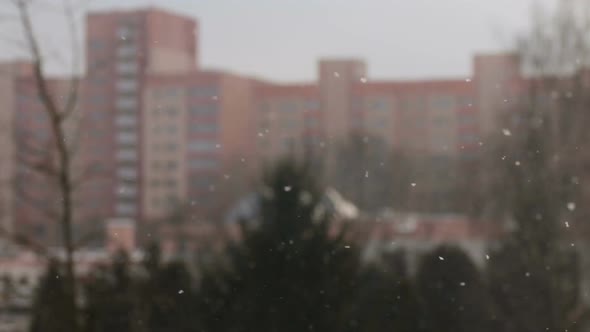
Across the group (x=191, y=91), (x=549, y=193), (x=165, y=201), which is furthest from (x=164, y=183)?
(x=549, y=193)

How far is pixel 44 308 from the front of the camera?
9.41 metres

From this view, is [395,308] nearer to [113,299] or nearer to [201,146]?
[113,299]

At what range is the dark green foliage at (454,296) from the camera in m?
10.2

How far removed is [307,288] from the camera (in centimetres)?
676

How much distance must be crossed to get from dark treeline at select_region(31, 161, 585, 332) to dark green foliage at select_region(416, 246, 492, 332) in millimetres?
15

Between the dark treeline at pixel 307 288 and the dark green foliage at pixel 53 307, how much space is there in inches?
0.8

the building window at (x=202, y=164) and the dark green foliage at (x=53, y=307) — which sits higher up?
the dark green foliage at (x=53, y=307)

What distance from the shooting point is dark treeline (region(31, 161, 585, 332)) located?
6.79m

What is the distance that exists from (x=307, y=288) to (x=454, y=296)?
414 centimetres

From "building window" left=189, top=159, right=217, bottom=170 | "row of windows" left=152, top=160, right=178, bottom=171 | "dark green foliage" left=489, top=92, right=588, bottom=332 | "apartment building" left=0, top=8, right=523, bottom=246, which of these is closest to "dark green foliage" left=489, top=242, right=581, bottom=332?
"dark green foliage" left=489, top=92, right=588, bottom=332

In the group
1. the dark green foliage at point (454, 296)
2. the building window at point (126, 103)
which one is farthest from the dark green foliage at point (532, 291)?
the building window at point (126, 103)

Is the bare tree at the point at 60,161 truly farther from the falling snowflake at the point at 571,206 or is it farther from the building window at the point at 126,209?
the building window at the point at 126,209

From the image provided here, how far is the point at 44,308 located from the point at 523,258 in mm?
5481

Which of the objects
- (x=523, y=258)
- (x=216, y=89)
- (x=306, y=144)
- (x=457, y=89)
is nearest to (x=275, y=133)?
(x=216, y=89)
